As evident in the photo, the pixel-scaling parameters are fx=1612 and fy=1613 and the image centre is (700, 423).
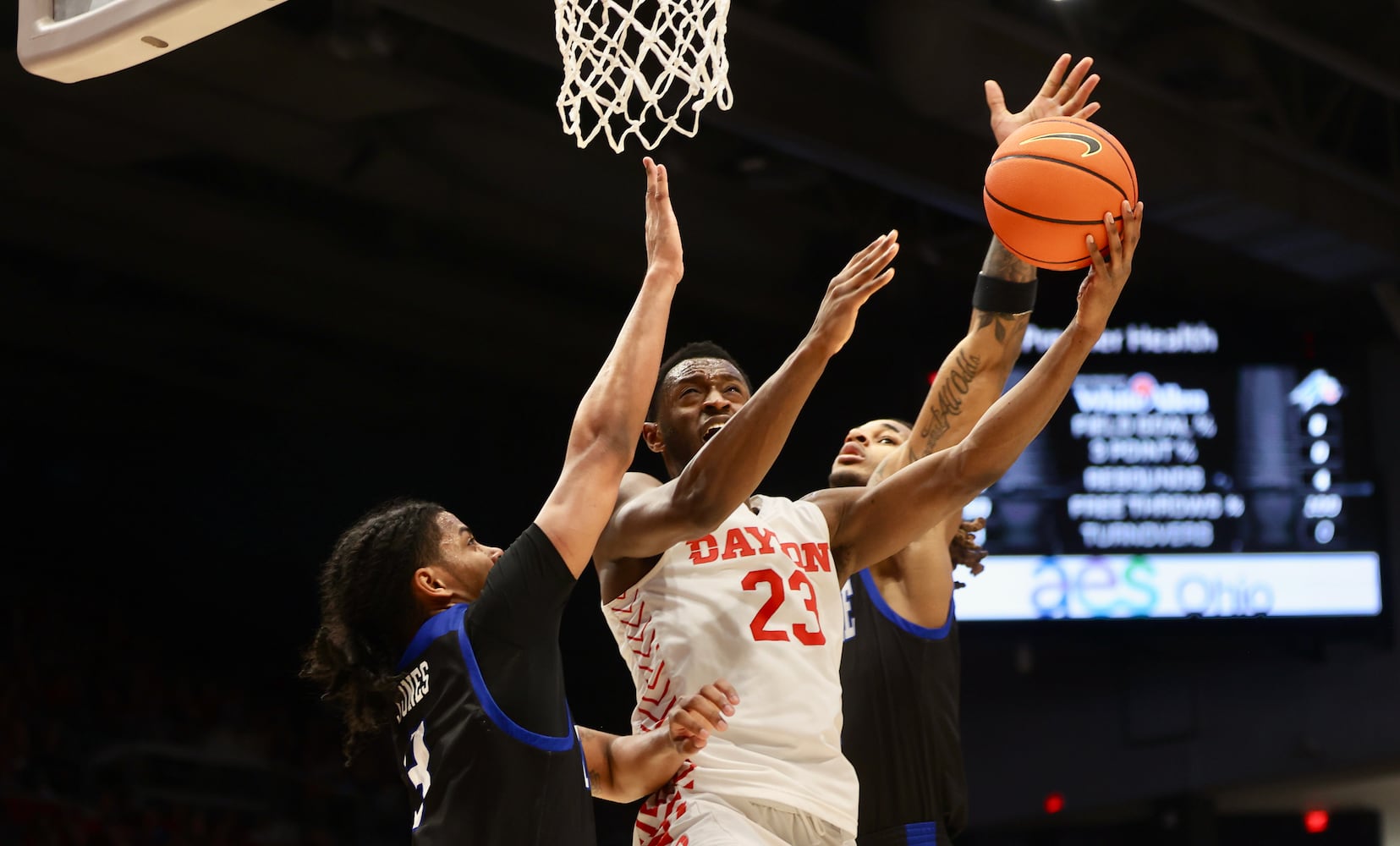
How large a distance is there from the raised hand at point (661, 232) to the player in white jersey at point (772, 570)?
300 mm

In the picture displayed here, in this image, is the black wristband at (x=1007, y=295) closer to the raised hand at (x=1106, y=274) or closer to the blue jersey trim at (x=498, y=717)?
the raised hand at (x=1106, y=274)

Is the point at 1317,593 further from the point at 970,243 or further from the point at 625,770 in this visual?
the point at 625,770

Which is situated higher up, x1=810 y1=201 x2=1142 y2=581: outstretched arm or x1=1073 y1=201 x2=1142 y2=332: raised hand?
x1=1073 y1=201 x2=1142 y2=332: raised hand

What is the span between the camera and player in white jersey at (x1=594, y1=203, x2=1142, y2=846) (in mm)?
3113

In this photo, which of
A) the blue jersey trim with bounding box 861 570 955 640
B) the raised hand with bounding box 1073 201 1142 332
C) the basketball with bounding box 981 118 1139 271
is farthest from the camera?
the blue jersey trim with bounding box 861 570 955 640

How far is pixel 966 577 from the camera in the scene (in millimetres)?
9023

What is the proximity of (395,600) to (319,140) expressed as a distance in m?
7.02

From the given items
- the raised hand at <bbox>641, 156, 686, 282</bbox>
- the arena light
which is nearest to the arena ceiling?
the arena light

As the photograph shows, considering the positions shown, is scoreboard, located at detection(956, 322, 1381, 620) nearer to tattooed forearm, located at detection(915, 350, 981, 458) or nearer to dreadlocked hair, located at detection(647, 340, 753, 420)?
tattooed forearm, located at detection(915, 350, 981, 458)

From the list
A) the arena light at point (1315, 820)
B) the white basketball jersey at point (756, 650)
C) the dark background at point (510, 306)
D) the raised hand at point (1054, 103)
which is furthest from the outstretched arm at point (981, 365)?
the arena light at point (1315, 820)

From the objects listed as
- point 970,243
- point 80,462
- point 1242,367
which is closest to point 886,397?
point 970,243

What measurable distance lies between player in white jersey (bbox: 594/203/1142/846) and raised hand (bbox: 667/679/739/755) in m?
0.26

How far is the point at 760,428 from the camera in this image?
3.14 meters

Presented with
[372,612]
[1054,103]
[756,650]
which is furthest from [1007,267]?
[372,612]
